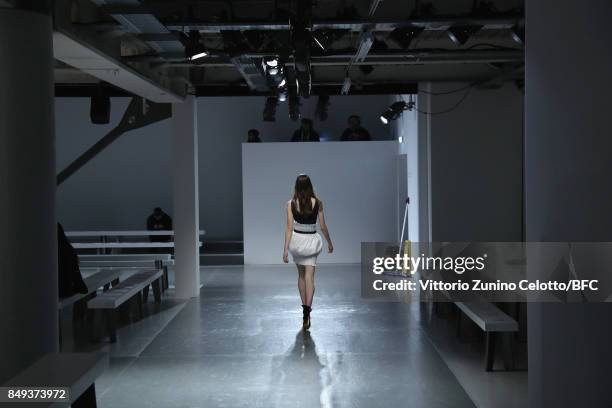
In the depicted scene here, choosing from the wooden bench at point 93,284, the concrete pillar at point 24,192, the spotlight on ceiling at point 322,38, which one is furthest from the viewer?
the wooden bench at point 93,284

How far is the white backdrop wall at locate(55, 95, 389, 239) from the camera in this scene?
1614cm

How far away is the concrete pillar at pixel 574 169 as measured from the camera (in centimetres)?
382

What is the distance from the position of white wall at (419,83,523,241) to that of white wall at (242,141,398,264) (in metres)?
3.52

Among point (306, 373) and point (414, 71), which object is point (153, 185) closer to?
point (414, 71)

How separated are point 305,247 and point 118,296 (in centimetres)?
184

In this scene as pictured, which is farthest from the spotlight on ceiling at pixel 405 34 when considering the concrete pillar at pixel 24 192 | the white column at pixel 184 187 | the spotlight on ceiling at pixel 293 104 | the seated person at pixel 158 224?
the seated person at pixel 158 224

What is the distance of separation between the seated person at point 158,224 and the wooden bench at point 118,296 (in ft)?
15.4

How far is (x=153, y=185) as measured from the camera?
16156 mm

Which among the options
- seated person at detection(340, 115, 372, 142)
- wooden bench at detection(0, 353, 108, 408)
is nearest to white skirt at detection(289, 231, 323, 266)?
wooden bench at detection(0, 353, 108, 408)

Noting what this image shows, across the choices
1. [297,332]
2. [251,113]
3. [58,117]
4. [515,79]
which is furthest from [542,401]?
Result: [58,117]

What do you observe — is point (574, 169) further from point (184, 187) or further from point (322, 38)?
point (184, 187)

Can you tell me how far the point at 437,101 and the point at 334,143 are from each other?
3.68 m

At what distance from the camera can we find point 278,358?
644 cm

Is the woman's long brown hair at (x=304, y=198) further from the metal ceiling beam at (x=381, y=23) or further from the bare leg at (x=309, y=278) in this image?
the metal ceiling beam at (x=381, y=23)
